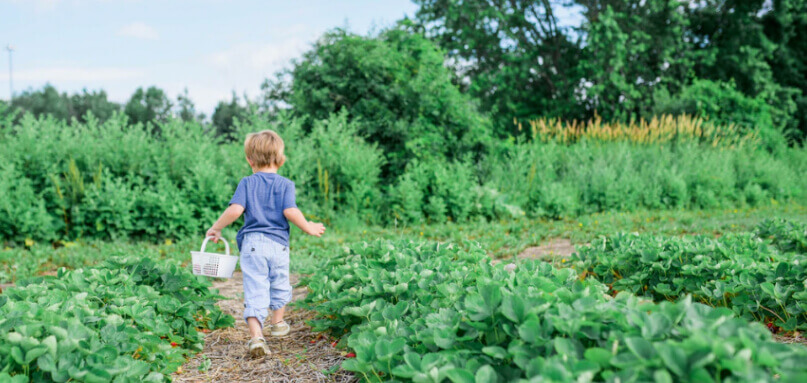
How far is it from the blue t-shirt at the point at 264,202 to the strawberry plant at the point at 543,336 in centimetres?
70

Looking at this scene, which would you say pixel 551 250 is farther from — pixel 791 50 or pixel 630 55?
pixel 791 50

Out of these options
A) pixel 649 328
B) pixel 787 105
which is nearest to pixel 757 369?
pixel 649 328

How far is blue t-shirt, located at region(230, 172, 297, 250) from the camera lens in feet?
10.5

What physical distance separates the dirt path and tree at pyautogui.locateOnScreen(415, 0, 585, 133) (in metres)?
14.8

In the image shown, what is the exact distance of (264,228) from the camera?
10.5 ft

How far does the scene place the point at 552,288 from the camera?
7.38 ft

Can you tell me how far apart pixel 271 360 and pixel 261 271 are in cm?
54

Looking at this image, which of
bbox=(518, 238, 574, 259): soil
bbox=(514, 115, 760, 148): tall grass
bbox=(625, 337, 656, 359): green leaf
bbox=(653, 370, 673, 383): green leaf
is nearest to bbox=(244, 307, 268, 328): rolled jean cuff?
bbox=(625, 337, 656, 359): green leaf

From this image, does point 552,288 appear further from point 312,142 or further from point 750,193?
point 750,193

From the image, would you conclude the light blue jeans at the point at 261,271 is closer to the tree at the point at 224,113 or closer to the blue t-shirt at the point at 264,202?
the blue t-shirt at the point at 264,202

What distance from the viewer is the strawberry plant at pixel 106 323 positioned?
1.99 metres

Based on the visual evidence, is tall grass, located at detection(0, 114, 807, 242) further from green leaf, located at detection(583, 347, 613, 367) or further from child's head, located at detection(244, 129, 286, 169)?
green leaf, located at detection(583, 347, 613, 367)

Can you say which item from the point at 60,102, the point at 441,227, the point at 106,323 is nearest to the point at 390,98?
the point at 441,227

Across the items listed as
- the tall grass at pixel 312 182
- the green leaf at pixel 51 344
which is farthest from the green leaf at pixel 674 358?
the tall grass at pixel 312 182
